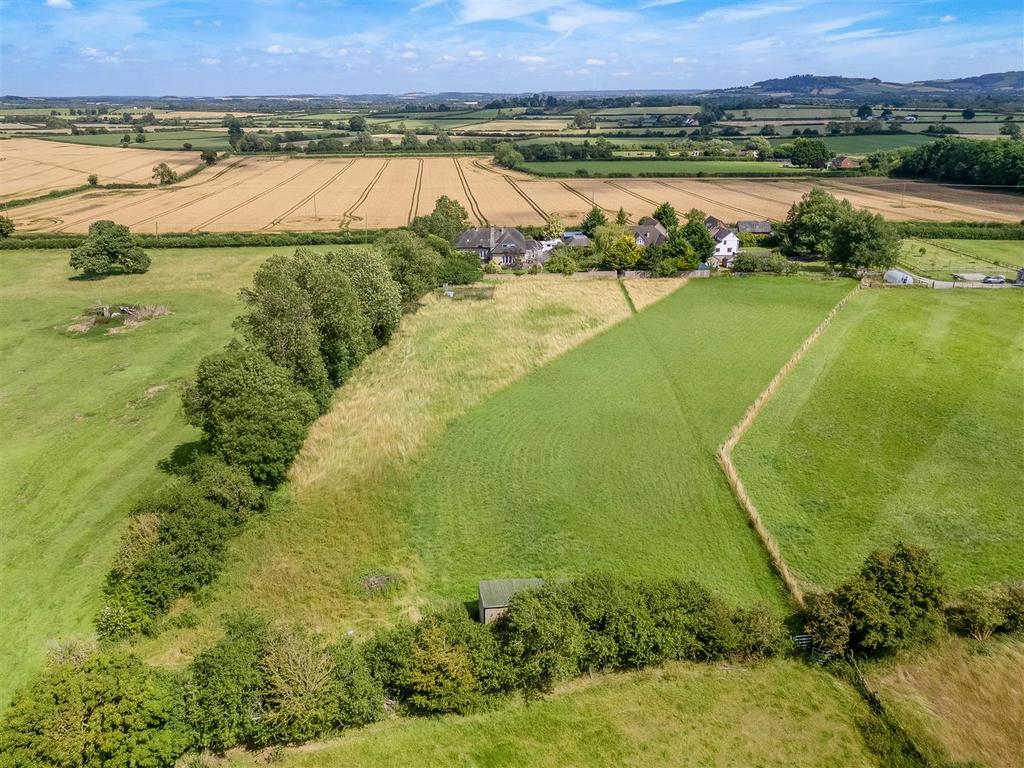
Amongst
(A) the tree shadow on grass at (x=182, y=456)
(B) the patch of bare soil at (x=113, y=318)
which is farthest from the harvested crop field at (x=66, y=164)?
(A) the tree shadow on grass at (x=182, y=456)

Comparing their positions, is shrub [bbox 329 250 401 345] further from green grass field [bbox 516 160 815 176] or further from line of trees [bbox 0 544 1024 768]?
green grass field [bbox 516 160 815 176]

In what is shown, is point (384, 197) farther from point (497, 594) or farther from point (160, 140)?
point (160, 140)

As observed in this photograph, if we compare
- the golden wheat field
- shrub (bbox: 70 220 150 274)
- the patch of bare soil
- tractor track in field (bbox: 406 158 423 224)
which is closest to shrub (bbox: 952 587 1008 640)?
the patch of bare soil

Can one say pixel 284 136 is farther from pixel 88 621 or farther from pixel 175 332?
pixel 88 621

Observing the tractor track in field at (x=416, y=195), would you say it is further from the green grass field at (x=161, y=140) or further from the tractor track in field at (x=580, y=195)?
the green grass field at (x=161, y=140)

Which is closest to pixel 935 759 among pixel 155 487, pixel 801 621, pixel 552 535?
pixel 801 621

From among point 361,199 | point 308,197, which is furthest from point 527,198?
point 308,197
